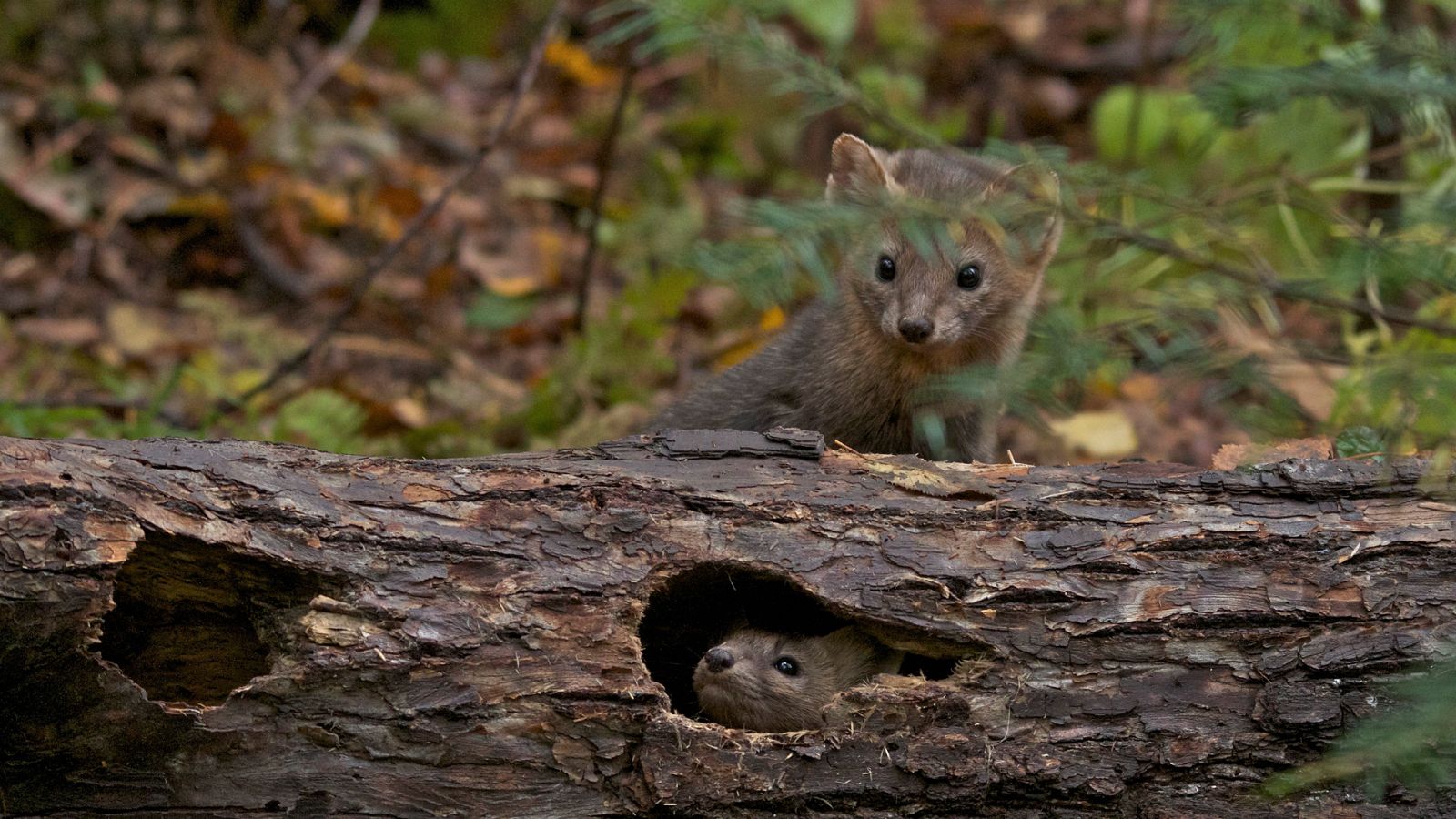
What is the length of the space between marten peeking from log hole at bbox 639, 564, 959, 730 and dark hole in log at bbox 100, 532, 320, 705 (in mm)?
1040

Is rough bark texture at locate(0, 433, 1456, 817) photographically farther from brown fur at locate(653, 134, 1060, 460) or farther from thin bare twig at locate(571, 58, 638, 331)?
thin bare twig at locate(571, 58, 638, 331)

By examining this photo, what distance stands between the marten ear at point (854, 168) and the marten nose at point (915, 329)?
51 centimetres

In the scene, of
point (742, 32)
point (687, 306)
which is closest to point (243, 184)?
point (687, 306)

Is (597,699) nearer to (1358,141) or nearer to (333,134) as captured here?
(1358,141)

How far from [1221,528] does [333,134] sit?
807 cm

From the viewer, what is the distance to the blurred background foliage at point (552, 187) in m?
6.34

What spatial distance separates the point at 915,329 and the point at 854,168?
0.80 m

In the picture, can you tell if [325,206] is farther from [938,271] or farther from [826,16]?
[938,271]

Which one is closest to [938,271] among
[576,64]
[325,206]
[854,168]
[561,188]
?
[854,168]

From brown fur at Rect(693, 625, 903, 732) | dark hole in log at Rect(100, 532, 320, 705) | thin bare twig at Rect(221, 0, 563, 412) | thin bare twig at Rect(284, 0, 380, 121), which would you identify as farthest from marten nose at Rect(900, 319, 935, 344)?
thin bare twig at Rect(284, 0, 380, 121)

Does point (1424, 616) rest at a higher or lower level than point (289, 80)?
lower

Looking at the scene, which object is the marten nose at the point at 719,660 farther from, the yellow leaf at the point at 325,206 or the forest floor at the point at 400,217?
the yellow leaf at the point at 325,206

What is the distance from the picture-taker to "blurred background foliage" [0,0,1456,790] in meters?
6.01

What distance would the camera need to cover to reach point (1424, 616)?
378 centimetres
